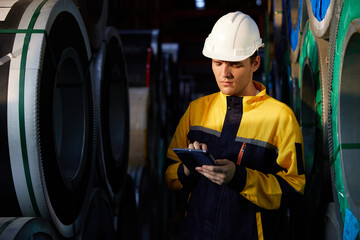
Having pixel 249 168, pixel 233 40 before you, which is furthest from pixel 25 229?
pixel 233 40

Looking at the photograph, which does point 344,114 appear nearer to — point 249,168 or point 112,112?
point 249,168

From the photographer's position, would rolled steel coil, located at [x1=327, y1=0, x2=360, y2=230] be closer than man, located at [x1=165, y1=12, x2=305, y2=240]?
Yes

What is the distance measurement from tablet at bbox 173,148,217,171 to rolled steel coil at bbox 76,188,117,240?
1.74 feet

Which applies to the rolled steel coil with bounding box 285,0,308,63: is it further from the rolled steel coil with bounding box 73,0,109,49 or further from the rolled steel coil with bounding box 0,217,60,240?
the rolled steel coil with bounding box 0,217,60,240

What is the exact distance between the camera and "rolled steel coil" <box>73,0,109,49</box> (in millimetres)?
1844

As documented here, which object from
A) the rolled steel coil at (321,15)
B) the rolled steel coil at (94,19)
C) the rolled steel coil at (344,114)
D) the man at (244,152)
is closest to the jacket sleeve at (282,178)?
the man at (244,152)

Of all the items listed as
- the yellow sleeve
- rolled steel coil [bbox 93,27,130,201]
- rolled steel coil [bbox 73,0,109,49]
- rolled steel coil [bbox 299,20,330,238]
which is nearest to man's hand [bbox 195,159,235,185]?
the yellow sleeve

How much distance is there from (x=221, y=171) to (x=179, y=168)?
10.0 inches

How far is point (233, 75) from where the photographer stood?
1381mm

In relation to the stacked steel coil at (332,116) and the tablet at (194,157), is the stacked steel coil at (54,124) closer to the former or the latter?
the tablet at (194,157)

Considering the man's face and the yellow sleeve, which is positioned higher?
the man's face

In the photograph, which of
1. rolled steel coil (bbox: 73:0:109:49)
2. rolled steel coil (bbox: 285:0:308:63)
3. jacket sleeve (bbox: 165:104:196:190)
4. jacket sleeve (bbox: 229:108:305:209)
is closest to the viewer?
jacket sleeve (bbox: 229:108:305:209)

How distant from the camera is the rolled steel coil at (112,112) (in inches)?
74.4

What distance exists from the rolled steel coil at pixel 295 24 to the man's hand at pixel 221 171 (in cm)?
103
